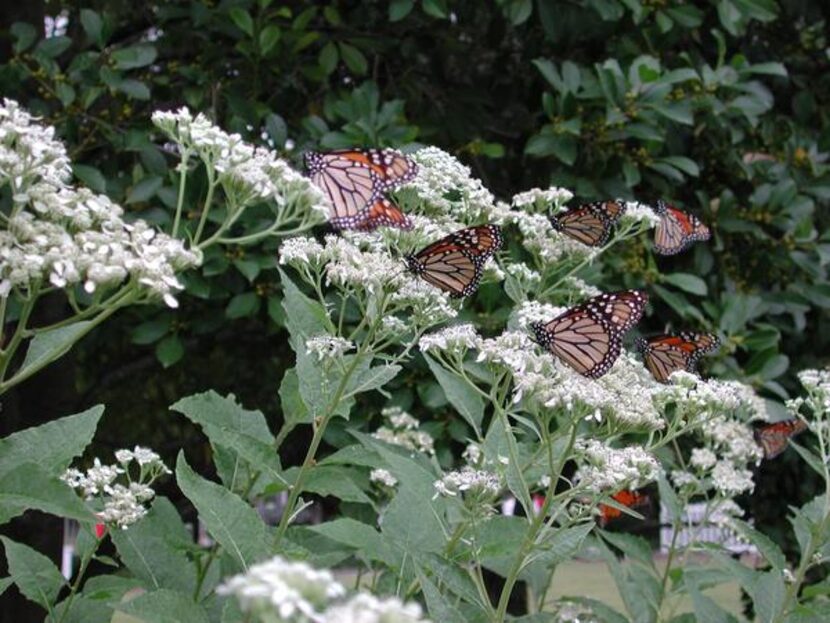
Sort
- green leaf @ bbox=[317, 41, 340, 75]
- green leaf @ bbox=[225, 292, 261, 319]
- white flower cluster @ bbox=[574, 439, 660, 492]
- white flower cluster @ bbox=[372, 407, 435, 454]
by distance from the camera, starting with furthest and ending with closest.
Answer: green leaf @ bbox=[317, 41, 340, 75], green leaf @ bbox=[225, 292, 261, 319], white flower cluster @ bbox=[372, 407, 435, 454], white flower cluster @ bbox=[574, 439, 660, 492]

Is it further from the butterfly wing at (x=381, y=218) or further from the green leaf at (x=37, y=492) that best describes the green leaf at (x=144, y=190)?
the green leaf at (x=37, y=492)

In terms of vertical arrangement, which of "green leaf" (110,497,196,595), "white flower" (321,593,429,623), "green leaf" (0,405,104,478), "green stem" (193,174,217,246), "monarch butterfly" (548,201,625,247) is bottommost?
"green leaf" (110,497,196,595)

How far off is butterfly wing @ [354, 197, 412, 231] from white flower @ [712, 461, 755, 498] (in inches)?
68.3

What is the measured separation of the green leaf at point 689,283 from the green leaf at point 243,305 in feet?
5.84

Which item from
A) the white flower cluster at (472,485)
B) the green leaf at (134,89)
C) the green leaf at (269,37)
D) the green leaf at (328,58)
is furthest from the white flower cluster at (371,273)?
the green leaf at (328,58)

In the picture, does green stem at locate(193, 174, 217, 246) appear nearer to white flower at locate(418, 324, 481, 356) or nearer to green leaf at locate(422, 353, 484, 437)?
white flower at locate(418, 324, 481, 356)

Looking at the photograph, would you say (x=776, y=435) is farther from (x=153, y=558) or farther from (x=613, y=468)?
(x=153, y=558)

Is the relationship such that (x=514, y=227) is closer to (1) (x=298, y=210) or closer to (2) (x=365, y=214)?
(2) (x=365, y=214)

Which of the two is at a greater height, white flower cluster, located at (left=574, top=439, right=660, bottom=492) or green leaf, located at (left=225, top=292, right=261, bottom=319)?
white flower cluster, located at (left=574, top=439, right=660, bottom=492)

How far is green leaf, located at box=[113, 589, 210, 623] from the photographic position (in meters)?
2.33

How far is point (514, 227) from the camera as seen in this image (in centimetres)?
475

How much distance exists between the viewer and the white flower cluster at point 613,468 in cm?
260

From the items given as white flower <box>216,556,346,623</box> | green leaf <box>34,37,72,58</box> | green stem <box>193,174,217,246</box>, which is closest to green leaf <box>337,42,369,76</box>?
green leaf <box>34,37,72,58</box>

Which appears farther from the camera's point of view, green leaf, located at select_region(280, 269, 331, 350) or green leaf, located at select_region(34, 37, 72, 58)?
green leaf, located at select_region(34, 37, 72, 58)
